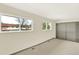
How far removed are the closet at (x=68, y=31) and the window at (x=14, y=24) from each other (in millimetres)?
Answer: 4594

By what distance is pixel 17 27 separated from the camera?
4.49m

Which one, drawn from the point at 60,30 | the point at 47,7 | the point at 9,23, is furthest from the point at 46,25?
the point at 9,23

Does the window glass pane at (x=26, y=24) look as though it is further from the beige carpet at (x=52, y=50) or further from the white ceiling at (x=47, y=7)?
the beige carpet at (x=52, y=50)

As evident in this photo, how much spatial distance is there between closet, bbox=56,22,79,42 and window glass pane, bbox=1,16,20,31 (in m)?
5.62

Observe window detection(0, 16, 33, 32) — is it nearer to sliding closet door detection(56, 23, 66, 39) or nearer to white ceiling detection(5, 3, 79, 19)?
white ceiling detection(5, 3, 79, 19)

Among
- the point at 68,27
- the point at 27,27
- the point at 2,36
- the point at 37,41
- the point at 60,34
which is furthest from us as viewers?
the point at 60,34

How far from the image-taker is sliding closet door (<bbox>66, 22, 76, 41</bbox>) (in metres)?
8.32

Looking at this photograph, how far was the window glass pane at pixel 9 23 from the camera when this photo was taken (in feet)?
12.3

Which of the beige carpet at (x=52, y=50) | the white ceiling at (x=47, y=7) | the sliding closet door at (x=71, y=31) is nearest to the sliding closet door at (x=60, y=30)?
the sliding closet door at (x=71, y=31)

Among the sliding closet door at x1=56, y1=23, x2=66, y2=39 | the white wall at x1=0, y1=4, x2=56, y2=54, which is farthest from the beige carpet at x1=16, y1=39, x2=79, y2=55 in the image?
the sliding closet door at x1=56, y1=23, x2=66, y2=39

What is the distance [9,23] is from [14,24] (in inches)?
12.2
